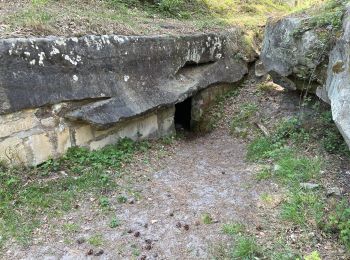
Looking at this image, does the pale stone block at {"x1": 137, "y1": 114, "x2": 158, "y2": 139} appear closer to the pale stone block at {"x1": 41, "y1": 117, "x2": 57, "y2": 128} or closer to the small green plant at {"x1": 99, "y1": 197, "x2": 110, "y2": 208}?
the pale stone block at {"x1": 41, "y1": 117, "x2": 57, "y2": 128}

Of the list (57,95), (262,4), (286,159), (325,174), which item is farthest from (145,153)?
(262,4)

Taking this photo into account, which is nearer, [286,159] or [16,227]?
[16,227]

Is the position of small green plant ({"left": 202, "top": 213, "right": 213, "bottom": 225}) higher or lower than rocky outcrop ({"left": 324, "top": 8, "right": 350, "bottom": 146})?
lower

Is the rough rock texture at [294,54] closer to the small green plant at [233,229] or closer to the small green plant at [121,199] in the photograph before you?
the small green plant at [233,229]

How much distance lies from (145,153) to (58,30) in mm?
2354

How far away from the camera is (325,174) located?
4902 millimetres

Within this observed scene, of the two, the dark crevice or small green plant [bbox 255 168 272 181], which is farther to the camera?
the dark crevice

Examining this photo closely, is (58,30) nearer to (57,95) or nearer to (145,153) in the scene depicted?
(57,95)

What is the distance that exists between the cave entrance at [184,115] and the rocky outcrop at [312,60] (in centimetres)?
198

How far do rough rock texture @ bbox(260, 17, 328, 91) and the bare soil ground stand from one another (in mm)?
1667

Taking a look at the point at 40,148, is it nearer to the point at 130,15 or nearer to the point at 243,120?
the point at 243,120

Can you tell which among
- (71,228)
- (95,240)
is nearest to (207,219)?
(95,240)

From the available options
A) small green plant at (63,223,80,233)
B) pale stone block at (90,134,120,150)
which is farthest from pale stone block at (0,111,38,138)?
small green plant at (63,223,80,233)

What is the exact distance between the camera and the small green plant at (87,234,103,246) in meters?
4.01
